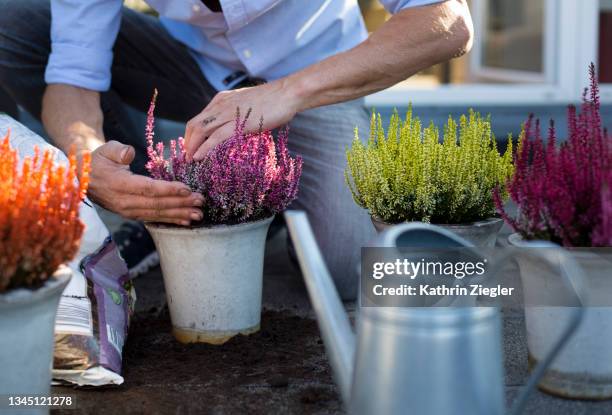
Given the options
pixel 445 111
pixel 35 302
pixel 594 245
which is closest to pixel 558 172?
pixel 594 245

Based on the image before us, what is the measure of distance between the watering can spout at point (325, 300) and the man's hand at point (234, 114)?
0.70 m

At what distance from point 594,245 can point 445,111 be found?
10.4 feet

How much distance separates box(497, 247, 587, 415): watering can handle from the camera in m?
1.10

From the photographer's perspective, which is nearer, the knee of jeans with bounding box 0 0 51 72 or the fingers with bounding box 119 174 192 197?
the fingers with bounding box 119 174 192 197

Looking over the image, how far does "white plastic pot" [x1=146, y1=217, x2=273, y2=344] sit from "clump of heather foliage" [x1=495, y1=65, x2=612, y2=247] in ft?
2.29

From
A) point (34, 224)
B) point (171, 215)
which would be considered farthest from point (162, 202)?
point (34, 224)

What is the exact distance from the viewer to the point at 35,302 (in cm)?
125

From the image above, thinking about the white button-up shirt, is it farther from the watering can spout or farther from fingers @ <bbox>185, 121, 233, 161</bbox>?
the watering can spout

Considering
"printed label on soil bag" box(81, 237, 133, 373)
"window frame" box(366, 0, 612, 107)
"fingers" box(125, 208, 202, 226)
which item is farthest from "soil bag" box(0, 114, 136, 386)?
"window frame" box(366, 0, 612, 107)

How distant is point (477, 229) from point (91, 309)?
2.91 ft

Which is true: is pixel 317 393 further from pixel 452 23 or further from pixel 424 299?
pixel 452 23

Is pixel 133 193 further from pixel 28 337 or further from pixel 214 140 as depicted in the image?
pixel 28 337

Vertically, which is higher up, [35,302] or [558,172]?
[558,172]

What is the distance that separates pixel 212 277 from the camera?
1.89 metres
